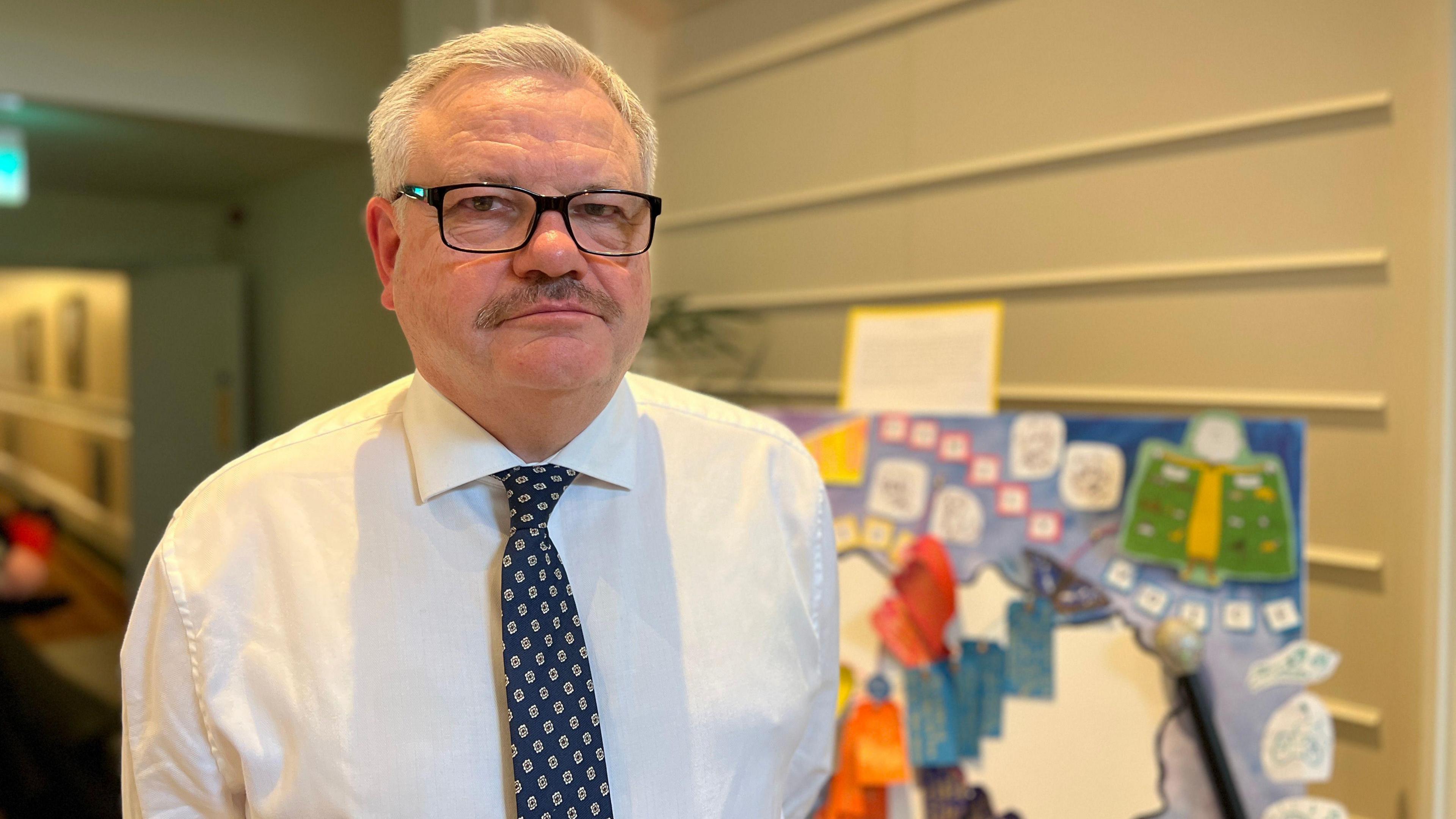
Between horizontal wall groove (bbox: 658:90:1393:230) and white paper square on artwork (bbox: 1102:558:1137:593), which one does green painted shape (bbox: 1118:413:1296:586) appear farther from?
horizontal wall groove (bbox: 658:90:1393:230)

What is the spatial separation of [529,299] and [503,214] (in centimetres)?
9

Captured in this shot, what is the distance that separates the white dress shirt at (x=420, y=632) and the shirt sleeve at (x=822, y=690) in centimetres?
10

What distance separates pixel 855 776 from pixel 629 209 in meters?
1.13

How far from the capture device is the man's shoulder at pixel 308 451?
1.02m

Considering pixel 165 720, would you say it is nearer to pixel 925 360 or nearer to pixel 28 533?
pixel 925 360

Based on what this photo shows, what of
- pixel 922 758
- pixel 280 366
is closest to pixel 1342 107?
pixel 922 758

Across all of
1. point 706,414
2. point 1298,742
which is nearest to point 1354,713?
point 1298,742

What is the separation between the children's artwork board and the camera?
1397mm

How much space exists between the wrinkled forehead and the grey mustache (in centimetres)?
9

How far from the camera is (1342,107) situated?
1.72m

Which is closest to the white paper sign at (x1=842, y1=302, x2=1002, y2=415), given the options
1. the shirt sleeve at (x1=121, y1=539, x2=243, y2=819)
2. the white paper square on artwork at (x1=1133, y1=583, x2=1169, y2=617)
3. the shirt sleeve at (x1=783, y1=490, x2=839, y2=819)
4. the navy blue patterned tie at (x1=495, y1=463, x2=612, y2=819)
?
the white paper square on artwork at (x1=1133, y1=583, x2=1169, y2=617)

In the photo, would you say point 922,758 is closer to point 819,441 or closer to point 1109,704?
point 1109,704

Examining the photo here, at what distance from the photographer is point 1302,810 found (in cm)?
133

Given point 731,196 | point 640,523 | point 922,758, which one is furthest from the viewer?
point 731,196
